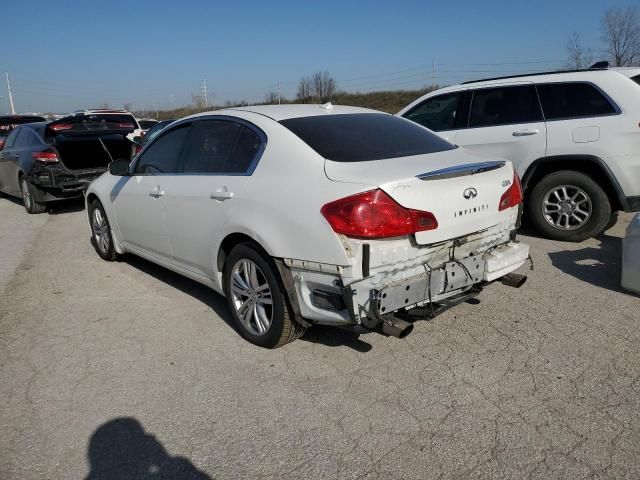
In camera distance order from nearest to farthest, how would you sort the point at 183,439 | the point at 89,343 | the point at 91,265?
the point at 183,439 < the point at 89,343 < the point at 91,265

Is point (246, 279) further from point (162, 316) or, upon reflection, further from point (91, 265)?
point (91, 265)

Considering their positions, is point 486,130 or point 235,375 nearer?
point 235,375

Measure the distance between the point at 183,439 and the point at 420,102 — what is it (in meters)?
5.47

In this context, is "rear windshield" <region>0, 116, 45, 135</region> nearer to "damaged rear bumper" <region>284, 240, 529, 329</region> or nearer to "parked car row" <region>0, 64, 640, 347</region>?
"parked car row" <region>0, 64, 640, 347</region>

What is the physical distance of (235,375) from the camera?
3.24m

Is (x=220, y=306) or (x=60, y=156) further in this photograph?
(x=60, y=156)

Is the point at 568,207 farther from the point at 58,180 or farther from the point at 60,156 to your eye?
the point at 60,156

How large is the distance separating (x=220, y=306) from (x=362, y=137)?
1923mm

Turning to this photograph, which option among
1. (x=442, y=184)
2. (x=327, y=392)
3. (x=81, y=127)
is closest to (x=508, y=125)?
(x=442, y=184)

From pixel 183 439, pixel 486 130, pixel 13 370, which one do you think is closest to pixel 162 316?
pixel 13 370

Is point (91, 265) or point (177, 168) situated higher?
point (177, 168)

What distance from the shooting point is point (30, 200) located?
9.22 meters

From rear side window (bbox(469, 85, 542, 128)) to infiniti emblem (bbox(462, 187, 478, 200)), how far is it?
317 centimetres

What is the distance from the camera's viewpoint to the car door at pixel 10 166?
974 centimetres
